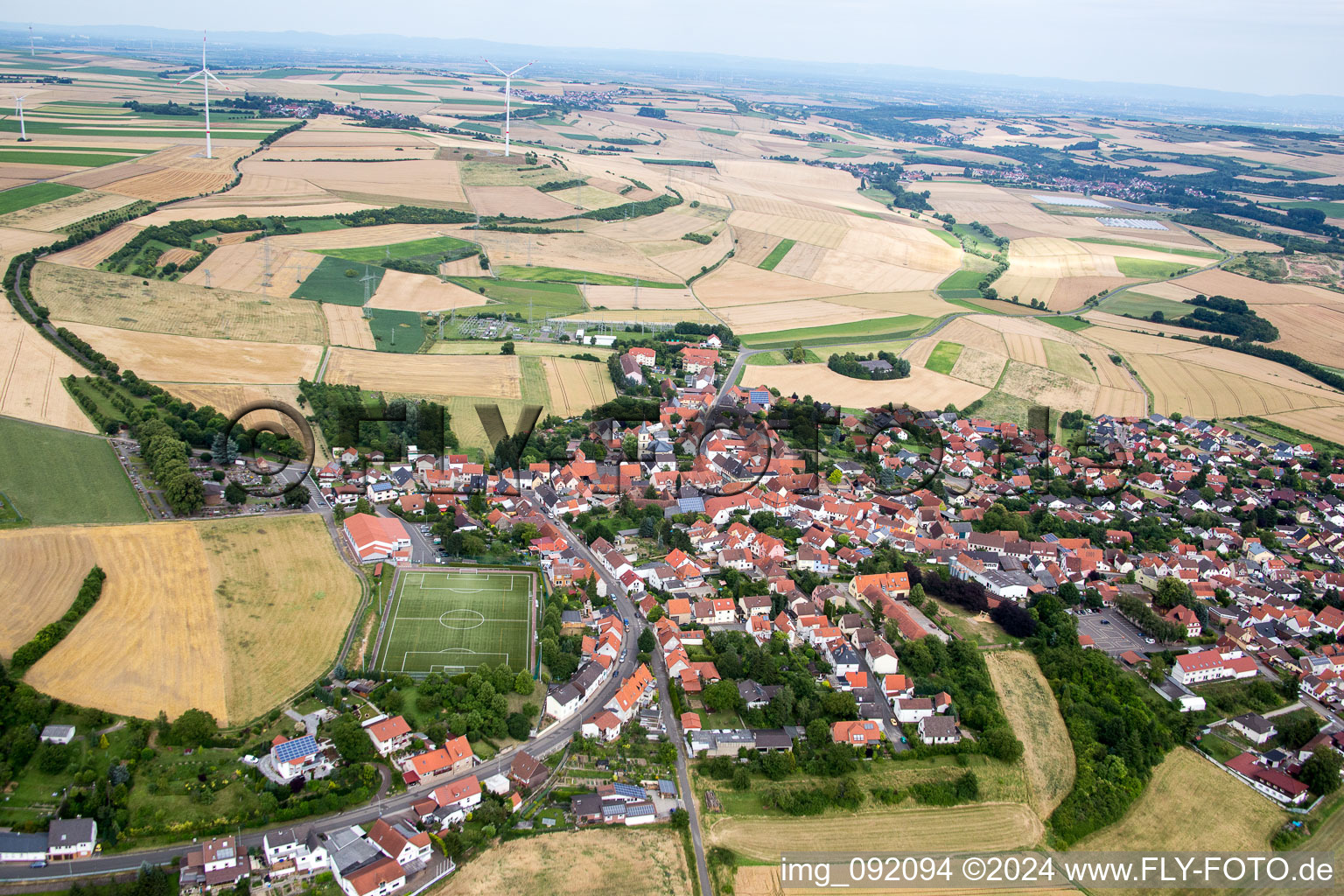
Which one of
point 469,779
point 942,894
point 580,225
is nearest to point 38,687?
point 469,779

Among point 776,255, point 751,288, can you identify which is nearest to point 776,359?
point 751,288

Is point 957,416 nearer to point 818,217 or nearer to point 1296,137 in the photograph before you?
point 818,217

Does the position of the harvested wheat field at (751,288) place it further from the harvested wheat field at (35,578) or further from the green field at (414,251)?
the harvested wheat field at (35,578)

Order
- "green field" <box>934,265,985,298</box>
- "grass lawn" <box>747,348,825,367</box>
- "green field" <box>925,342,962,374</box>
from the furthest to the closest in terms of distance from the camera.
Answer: "green field" <box>934,265,985,298</box> < "green field" <box>925,342,962,374</box> < "grass lawn" <box>747,348,825,367</box>

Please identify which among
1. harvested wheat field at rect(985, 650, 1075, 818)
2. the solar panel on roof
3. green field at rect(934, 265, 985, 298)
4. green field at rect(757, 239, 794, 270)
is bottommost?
harvested wheat field at rect(985, 650, 1075, 818)

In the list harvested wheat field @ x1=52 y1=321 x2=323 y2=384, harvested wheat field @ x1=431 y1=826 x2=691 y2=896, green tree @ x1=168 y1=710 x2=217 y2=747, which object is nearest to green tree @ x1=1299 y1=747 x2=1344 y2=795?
harvested wheat field @ x1=431 y1=826 x2=691 y2=896

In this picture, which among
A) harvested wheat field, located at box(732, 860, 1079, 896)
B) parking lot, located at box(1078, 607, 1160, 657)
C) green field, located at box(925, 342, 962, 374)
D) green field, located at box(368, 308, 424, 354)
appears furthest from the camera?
green field, located at box(925, 342, 962, 374)

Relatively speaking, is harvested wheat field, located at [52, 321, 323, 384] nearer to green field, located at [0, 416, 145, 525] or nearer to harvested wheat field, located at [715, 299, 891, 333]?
green field, located at [0, 416, 145, 525]
